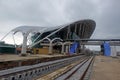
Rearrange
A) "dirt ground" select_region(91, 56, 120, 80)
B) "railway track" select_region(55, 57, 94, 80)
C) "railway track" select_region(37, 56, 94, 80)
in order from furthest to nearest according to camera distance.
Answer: "dirt ground" select_region(91, 56, 120, 80)
"railway track" select_region(55, 57, 94, 80)
"railway track" select_region(37, 56, 94, 80)

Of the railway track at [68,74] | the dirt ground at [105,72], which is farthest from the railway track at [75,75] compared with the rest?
the dirt ground at [105,72]

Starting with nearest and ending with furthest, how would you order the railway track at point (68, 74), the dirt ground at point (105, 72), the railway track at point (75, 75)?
the railway track at point (68, 74), the railway track at point (75, 75), the dirt ground at point (105, 72)

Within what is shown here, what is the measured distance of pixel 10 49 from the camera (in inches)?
3445

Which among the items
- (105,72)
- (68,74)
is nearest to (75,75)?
(68,74)

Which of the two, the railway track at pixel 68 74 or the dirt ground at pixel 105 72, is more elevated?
the railway track at pixel 68 74

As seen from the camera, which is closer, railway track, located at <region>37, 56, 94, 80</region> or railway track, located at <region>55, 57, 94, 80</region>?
railway track, located at <region>37, 56, 94, 80</region>

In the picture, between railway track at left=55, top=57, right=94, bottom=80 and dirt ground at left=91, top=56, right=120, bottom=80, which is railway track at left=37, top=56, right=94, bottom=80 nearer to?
railway track at left=55, top=57, right=94, bottom=80

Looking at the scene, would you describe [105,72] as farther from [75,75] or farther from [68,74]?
[68,74]

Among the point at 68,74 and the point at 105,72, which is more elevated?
the point at 68,74

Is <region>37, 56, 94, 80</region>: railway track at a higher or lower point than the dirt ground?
higher

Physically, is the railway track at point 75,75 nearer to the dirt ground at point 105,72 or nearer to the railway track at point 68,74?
the railway track at point 68,74

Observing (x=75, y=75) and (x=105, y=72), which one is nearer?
(x=75, y=75)

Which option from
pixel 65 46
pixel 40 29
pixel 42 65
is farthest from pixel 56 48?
pixel 42 65

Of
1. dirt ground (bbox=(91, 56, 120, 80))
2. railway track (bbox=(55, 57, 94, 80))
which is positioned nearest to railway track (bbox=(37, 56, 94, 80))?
railway track (bbox=(55, 57, 94, 80))
